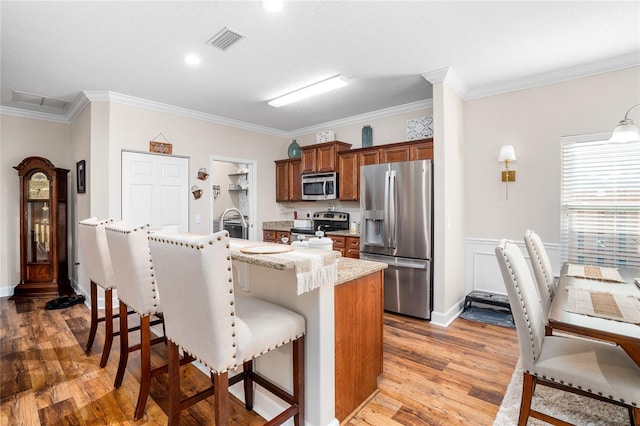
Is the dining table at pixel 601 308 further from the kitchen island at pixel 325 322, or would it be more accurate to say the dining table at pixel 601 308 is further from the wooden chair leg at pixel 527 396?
the kitchen island at pixel 325 322

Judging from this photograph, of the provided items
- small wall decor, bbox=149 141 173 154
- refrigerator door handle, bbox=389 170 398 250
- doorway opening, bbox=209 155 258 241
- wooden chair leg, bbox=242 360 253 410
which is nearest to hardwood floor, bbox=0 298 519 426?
wooden chair leg, bbox=242 360 253 410

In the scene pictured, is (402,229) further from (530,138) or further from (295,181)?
(295,181)

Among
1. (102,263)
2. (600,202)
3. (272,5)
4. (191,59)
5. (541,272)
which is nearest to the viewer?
(272,5)

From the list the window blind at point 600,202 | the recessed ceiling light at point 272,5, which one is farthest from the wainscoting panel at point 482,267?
the recessed ceiling light at point 272,5

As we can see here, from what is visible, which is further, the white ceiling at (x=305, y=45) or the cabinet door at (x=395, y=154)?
the cabinet door at (x=395, y=154)

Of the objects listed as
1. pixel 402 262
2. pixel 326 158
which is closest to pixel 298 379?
pixel 402 262

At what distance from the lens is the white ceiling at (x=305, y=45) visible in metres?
2.24

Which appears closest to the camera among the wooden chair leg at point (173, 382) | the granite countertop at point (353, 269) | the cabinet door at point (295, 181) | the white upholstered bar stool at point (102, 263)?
the wooden chair leg at point (173, 382)

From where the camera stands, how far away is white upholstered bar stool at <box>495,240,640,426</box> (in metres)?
1.40

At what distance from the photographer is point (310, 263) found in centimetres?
146

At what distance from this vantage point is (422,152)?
3.93m

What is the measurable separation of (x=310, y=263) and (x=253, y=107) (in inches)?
141

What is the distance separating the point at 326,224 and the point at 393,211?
1.74 meters

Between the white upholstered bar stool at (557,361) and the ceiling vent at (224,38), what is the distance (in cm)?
247
